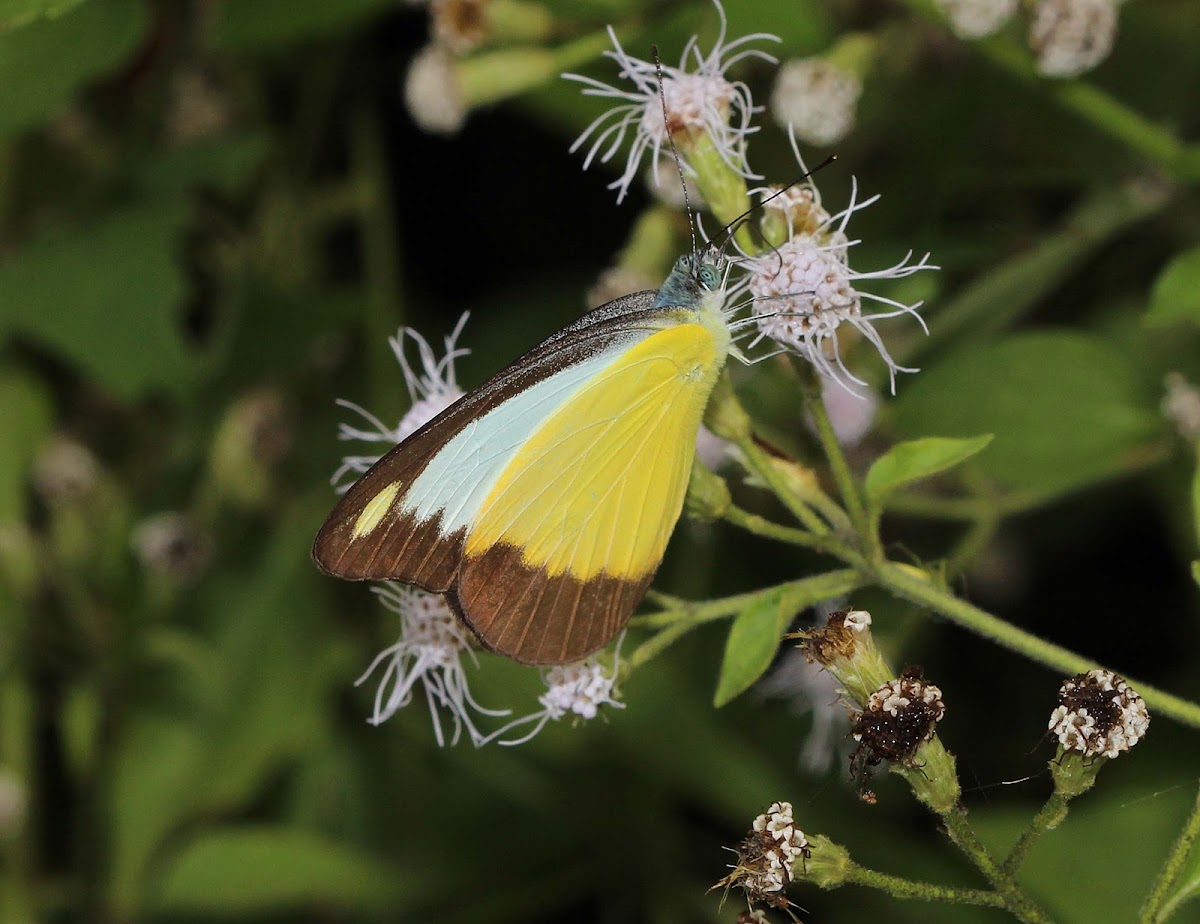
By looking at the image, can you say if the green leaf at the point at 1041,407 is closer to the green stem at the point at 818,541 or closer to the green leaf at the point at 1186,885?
the green stem at the point at 818,541

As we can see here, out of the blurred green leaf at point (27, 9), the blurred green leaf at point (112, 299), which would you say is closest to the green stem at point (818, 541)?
the blurred green leaf at point (27, 9)

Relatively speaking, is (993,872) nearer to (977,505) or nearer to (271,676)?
(977,505)

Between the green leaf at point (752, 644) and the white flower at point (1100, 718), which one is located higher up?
the green leaf at point (752, 644)

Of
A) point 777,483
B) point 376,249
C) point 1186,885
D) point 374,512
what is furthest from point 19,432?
Result: point 1186,885

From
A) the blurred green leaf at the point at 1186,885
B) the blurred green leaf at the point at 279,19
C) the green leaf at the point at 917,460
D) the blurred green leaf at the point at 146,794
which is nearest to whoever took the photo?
the blurred green leaf at the point at 1186,885

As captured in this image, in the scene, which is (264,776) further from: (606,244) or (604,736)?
(606,244)

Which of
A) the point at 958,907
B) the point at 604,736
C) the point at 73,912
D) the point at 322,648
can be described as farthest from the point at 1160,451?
the point at 73,912
